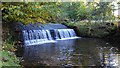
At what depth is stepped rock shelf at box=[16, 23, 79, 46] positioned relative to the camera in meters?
5.33

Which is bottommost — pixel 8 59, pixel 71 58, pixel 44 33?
pixel 71 58

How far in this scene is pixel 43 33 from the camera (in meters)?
5.95

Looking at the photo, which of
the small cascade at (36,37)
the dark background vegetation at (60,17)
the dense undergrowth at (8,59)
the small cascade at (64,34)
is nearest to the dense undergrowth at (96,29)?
the dark background vegetation at (60,17)

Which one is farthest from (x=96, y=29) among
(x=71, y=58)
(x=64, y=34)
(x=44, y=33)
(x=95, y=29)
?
(x=71, y=58)

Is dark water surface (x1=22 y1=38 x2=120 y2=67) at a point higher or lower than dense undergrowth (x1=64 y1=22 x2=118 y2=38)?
lower

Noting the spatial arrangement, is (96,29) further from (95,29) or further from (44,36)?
(44,36)

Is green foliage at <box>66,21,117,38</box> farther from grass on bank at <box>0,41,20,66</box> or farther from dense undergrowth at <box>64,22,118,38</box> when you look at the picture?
grass on bank at <box>0,41,20,66</box>

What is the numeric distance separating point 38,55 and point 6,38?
616 mm

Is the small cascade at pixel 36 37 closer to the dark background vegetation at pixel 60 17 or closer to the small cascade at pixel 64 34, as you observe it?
the small cascade at pixel 64 34

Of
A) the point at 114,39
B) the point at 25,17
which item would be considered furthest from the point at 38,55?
the point at 114,39

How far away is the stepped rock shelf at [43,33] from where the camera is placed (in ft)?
17.5

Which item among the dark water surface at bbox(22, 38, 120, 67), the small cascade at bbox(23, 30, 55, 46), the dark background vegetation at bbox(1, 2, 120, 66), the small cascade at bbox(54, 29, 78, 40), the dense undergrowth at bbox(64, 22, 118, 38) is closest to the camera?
the dark background vegetation at bbox(1, 2, 120, 66)

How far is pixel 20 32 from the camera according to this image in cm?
512

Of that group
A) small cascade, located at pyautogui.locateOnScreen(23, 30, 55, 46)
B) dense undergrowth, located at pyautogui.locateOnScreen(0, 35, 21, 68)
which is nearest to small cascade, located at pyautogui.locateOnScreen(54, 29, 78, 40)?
small cascade, located at pyautogui.locateOnScreen(23, 30, 55, 46)
